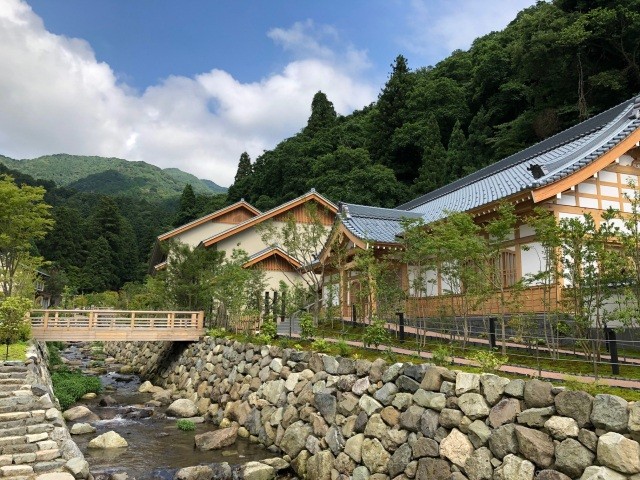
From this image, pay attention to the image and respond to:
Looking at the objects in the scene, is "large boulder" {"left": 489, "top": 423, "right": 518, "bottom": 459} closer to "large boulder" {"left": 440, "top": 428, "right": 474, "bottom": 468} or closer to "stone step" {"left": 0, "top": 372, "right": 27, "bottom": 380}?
"large boulder" {"left": 440, "top": 428, "right": 474, "bottom": 468}

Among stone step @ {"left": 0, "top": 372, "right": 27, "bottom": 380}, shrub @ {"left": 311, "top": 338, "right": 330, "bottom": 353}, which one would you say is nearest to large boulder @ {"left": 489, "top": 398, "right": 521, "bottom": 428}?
shrub @ {"left": 311, "top": 338, "right": 330, "bottom": 353}

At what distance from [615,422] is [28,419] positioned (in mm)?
9822

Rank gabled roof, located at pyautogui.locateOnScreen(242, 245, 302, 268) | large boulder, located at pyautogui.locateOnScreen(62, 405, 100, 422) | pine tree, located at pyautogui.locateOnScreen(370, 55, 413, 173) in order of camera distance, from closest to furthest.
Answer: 1. large boulder, located at pyautogui.locateOnScreen(62, 405, 100, 422)
2. gabled roof, located at pyautogui.locateOnScreen(242, 245, 302, 268)
3. pine tree, located at pyautogui.locateOnScreen(370, 55, 413, 173)

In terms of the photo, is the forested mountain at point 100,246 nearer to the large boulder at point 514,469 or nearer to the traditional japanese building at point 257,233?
the traditional japanese building at point 257,233

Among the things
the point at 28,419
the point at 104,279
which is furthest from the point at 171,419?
the point at 104,279

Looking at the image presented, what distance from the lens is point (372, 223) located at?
17922mm

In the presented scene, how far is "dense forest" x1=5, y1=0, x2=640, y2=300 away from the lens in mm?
28953

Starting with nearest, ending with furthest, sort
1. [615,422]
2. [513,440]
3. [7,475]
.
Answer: [615,422], [513,440], [7,475]

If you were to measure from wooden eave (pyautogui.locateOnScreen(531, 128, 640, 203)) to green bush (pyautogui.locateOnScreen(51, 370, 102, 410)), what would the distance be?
50.6ft

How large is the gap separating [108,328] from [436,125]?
29.6 meters

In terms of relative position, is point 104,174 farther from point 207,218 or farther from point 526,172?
point 526,172

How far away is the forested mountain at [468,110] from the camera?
94.2 ft

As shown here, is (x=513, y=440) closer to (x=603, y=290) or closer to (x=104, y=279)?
(x=603, y=290)

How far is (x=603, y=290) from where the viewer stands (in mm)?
7770
